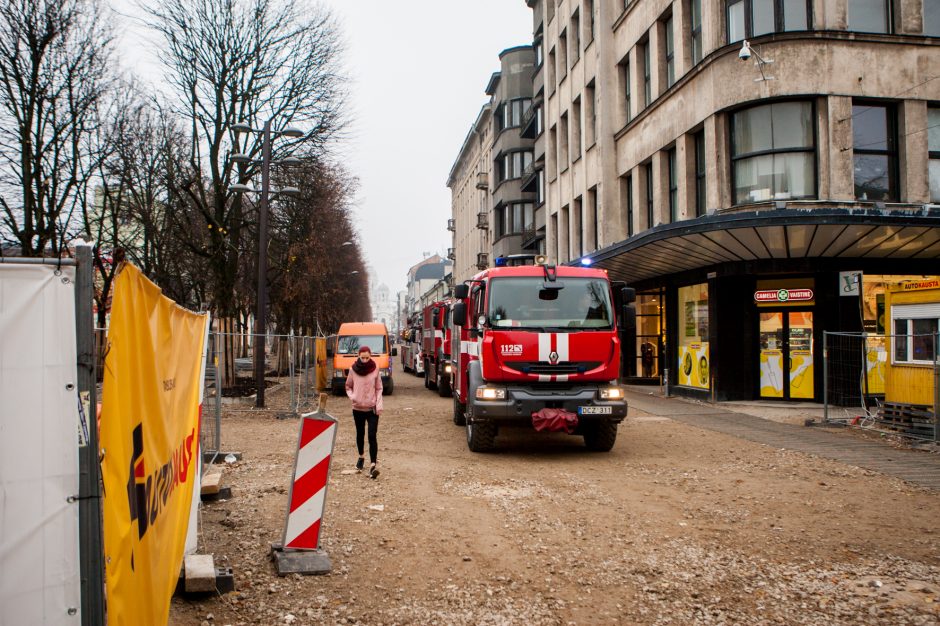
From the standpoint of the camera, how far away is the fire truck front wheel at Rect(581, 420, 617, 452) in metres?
12.0

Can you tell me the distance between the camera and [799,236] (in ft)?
56.8

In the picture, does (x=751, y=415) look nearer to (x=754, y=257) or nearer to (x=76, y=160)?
(x=754, y=257)

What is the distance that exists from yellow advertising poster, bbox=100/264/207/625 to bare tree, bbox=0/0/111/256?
20.6 metres

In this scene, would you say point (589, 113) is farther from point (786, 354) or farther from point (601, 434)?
point (601, 434)

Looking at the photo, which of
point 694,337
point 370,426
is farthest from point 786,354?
point 370,426

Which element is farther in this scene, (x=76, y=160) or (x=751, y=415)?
(x=76, y=160)

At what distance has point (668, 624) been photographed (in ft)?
16.1

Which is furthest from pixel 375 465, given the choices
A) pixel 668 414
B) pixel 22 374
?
pixel 668 414

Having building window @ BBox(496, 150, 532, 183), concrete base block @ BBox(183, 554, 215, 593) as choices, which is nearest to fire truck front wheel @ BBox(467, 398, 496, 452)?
concrete base block @ BBox(183, 554, 215, 593)

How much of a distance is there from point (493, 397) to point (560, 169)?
26.4m

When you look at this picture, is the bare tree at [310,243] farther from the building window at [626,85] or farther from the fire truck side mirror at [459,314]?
the fire truck side mirror at [459,314]

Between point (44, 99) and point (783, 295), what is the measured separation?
2067 centimetres

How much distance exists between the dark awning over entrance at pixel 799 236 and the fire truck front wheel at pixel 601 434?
7.17 metres

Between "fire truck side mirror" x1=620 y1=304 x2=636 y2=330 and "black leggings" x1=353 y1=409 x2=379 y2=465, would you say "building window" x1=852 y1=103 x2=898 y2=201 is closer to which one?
"fire truck side mirror" x1=620 y1=304 x2=636 y2=330
